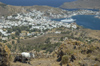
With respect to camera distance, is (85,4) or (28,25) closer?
(28,25)

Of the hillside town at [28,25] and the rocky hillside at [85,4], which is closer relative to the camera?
the hillside town at [28,25]

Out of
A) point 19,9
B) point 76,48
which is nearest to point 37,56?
point 76,48

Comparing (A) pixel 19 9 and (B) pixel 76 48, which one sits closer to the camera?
(B) pixel 76 48

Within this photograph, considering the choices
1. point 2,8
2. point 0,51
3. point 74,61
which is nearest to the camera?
point 0,51

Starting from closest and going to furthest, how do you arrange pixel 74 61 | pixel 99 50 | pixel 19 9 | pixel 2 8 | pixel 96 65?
pixel 96 65 → pixel 74 61 → pixel 99 50 → pixel 2 8 → pixel 19 9

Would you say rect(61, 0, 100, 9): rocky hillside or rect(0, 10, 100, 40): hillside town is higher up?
rect(61, 0, 100, 9): rocky hillside

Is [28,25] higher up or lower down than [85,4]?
lower down

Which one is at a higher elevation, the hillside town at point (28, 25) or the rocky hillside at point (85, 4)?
the rocky hillside at point (85, 4)

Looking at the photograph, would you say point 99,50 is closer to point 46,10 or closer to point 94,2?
point 46,10

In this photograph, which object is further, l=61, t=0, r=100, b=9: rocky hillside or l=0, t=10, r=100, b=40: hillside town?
l=61, t=0, r=100, b=9: rocky hillside

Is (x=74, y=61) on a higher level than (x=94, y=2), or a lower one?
lower

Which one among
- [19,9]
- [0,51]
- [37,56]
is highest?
[19,9]
